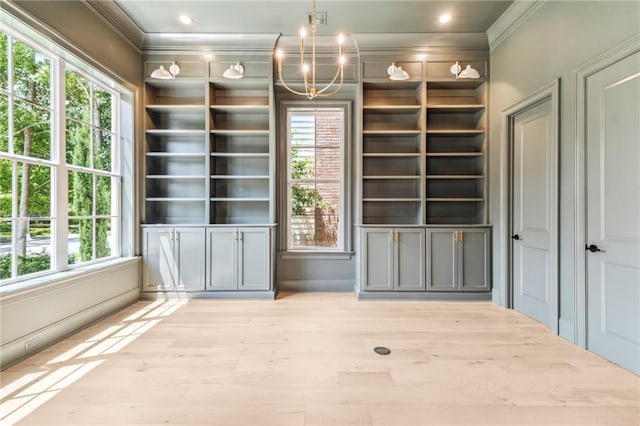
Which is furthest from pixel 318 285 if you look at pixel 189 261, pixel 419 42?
pixel 419 42

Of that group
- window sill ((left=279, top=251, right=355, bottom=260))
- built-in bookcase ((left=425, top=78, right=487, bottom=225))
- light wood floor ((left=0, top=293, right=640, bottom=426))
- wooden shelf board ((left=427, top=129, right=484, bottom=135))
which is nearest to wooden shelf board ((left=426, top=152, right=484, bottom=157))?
built-in bookcase ((left=425, top=78, right=487, bottom=225))

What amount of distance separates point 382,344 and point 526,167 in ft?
8.04

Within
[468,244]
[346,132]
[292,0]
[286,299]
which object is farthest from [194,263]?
[468,244]

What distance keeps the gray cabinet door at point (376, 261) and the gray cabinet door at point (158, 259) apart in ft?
8.05

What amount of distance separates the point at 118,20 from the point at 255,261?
3.12 meters

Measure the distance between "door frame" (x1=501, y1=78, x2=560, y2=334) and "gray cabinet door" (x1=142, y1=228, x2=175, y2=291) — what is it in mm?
4094

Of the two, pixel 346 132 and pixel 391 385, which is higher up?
pixel 346 132

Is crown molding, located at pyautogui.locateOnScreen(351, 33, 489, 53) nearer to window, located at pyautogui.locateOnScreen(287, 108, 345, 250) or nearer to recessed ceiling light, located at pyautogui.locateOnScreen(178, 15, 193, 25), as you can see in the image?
window, located at pyautogui.locateOnScreen(287, 108, 345, 250)

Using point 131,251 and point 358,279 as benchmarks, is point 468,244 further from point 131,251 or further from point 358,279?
point 131,251

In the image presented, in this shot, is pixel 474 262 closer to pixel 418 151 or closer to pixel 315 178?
pixel 418 151

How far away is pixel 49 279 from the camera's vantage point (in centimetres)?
246

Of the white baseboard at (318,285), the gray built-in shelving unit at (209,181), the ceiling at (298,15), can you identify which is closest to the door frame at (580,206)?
the ceiling at (298,15)

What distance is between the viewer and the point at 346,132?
13.5 ft

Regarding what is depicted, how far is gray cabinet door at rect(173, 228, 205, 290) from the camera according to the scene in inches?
145
